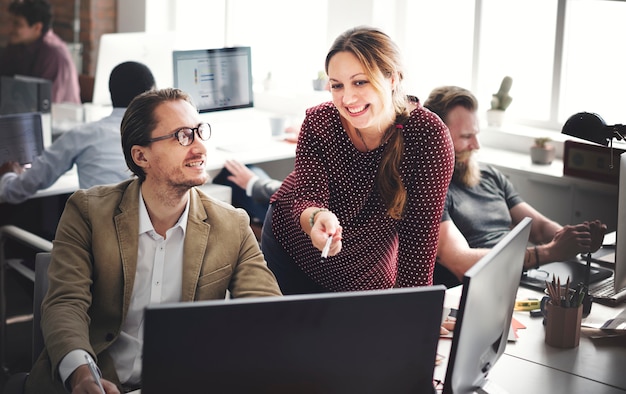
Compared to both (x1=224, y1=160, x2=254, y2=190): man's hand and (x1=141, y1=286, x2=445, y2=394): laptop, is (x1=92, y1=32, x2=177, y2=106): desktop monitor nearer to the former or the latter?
(x1=224, y1=160, x2=254, y2=190): man's hand

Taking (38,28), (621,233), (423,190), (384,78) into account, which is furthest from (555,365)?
(38,28)

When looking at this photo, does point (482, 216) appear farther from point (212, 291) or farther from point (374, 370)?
point (374, 370)

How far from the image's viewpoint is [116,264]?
1981 millimetres

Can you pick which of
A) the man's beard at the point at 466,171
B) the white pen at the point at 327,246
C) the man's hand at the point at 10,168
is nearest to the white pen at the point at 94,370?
the white pen at the point at 327,246

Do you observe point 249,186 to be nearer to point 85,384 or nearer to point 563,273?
point 563,273

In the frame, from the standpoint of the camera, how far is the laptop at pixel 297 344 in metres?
1.27

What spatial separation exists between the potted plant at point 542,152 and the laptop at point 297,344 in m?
2.95

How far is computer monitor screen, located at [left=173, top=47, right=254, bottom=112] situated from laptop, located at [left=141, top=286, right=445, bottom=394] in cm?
310

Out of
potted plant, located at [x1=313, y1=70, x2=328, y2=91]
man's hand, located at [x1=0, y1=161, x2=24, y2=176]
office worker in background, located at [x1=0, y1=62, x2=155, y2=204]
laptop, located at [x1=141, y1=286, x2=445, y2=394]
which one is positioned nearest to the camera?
laptop, located at [x1=141, y1=286, x2=445, y2=394]

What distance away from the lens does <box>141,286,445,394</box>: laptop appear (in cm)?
127

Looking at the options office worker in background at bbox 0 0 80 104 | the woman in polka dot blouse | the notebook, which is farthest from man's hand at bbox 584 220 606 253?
office worker in background at bbox 0 0 80 104

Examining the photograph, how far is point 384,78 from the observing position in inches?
90.7

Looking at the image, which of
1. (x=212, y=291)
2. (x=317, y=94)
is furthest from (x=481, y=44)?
(x=212, y=291)

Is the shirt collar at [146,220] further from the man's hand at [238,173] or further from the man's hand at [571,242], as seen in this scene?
the man's hand at [238,173]
